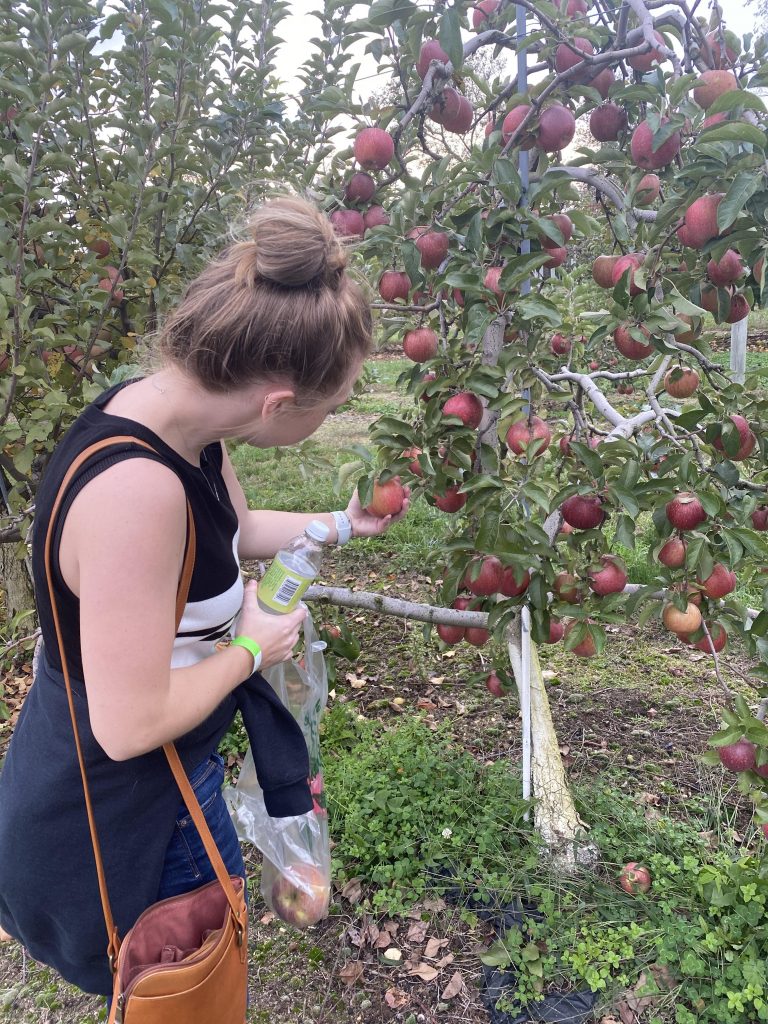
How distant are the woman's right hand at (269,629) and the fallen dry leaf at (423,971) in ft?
3.78

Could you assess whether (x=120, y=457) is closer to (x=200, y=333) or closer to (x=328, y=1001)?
(x=200, y=333)

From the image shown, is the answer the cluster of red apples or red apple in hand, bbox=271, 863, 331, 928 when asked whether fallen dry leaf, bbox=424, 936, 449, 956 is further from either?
the cluster of red apples

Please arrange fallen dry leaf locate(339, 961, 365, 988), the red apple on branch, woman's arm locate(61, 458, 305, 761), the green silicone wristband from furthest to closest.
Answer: fallen dry leaf locate(339, 961, 365, 988) → the red apple on branch → the green silicone wristband → woman's arm locate(61, 458, 305, 761)

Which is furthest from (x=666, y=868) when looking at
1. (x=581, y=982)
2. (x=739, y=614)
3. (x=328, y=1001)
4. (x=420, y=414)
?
(x=420, y=414)

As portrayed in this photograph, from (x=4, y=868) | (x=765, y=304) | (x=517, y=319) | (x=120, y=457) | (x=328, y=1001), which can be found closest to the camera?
(x=120, y=457)

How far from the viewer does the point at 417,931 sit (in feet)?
6.39

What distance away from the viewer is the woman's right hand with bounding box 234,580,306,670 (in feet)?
3.90

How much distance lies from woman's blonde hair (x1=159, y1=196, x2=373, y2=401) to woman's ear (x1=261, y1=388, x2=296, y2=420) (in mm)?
20

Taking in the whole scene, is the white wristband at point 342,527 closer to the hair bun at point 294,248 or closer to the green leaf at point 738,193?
the hair bun at point 294,248

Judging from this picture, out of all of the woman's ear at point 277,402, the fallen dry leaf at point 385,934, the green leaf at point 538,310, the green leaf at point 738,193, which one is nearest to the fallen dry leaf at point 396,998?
the fallen dry leaf at point 385,934

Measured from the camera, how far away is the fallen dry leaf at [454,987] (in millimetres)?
1779

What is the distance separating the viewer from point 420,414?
5.62 feet

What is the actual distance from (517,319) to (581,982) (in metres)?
1.62

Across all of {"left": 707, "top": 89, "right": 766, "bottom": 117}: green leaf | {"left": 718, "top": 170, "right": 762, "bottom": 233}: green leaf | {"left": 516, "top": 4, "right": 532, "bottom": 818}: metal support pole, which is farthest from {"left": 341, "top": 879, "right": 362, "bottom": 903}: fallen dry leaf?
{"left": 707, "top": 89, "right": 766, "bottom": 117}: green leaf
